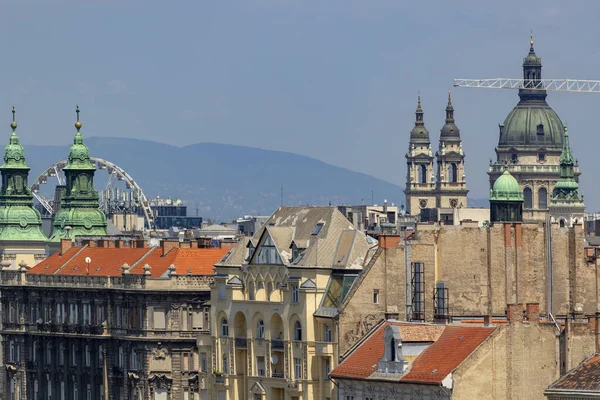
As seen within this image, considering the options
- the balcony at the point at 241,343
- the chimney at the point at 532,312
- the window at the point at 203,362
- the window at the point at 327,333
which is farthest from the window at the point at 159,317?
the chimney at the point at 532,312

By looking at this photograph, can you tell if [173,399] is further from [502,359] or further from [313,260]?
[502,359]

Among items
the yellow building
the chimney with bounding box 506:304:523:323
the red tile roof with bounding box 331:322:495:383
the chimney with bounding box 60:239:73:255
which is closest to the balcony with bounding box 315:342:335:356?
the yellow building

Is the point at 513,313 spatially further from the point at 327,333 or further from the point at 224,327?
the point at 224,327

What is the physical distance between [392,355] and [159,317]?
47676 millimetres

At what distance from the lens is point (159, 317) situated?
16325cm

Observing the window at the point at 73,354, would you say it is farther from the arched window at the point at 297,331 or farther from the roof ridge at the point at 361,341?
the roof ridge at the point at 361,341

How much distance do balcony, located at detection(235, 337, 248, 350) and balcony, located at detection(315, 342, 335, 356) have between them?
8.58 m

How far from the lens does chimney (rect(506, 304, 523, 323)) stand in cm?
11604

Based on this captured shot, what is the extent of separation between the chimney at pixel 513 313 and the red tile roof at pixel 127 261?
44.7 meters

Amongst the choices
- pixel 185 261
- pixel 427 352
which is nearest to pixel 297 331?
pixel 427 352

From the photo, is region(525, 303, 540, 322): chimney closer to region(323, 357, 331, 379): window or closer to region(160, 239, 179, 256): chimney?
region(323, 357, 331, 379): window

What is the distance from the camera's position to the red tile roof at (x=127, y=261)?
16500cm

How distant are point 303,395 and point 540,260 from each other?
1269cm

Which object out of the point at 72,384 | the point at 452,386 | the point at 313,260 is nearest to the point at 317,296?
the point at 313,260
